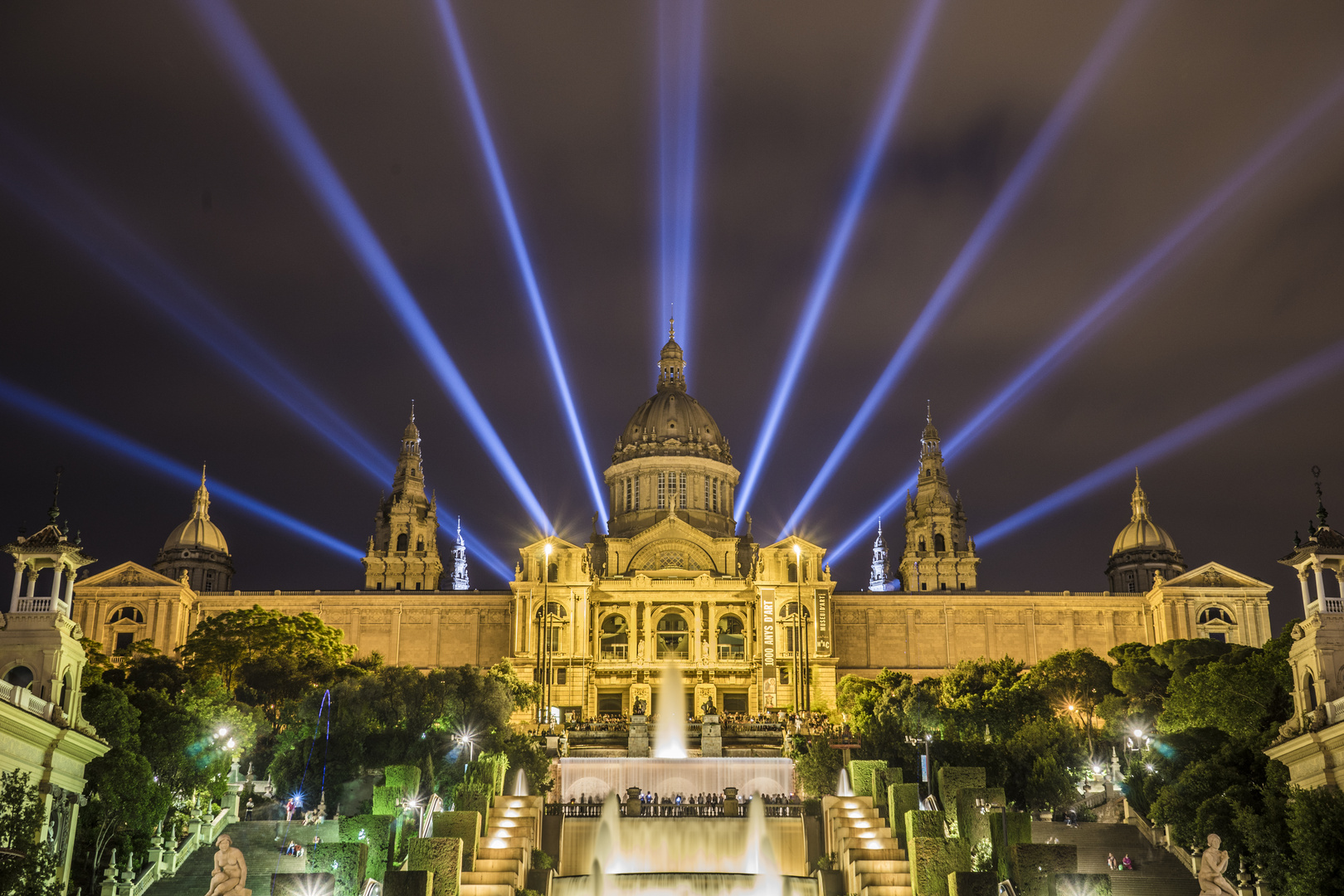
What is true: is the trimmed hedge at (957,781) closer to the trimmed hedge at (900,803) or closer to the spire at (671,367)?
the trimmed hedge at (900,803)

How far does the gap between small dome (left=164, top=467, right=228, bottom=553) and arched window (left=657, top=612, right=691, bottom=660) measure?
3815 centimetres

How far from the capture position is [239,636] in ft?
287

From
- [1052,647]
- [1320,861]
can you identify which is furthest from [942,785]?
[1052,647]

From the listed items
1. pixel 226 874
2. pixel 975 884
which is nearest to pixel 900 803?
pixel 975 884

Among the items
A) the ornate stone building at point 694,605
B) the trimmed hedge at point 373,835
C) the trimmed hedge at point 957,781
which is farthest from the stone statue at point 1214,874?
the ornate stone building at point 694,605

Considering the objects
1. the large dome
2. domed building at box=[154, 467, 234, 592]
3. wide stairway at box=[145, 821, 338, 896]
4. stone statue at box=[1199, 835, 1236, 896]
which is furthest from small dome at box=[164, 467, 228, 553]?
stone statue at box=[1199, 835, 1236, 896]

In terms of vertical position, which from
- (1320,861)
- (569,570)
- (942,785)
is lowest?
(1320,861)

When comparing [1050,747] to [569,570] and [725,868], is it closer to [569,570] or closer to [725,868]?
[725,868]

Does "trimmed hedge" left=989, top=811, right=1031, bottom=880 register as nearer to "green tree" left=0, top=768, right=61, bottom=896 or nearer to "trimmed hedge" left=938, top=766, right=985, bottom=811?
"trimmed hedge" left=938, top=766, right=985, bottom=811

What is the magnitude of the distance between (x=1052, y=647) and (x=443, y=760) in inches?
2385

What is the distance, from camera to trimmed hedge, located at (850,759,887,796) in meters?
58.5

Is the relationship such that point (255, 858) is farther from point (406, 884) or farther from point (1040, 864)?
point (1040, 864)

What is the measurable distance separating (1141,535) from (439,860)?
285 feet

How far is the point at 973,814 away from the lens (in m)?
51.8
